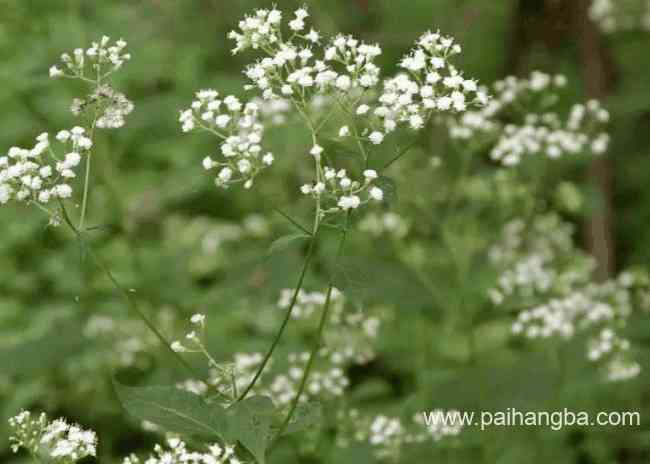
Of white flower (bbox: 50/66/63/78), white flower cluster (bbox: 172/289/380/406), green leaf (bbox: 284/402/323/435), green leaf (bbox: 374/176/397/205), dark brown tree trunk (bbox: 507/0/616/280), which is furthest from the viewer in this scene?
dark brown tree trunk (bbox: 507/0/616/280)

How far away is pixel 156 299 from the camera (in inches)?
236

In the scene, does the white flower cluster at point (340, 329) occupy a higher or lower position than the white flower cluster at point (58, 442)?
higher

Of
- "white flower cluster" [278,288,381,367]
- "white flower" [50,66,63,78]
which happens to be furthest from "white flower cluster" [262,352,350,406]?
"white flower" [50,66,63,78]

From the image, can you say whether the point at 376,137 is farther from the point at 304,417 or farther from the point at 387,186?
the point at 304,417

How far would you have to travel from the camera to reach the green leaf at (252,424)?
292cm

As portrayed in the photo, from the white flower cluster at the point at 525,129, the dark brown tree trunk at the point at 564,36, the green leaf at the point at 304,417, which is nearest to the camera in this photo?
the green leaf at the point at 304,417

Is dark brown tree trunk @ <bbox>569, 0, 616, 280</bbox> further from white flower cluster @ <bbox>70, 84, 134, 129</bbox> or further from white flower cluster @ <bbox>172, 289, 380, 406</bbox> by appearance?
white flower cluster @ <bbox>70, 84, 134, 129</bbox>

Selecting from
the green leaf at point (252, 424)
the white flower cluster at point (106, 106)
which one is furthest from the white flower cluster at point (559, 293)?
the white flower cluster at point (106, 106)

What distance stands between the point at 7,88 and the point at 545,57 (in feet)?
13.7

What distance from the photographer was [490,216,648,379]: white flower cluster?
4.62 metres

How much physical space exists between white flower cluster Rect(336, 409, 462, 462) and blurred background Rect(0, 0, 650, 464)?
0.28 ft

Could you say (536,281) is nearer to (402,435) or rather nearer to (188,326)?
(402,435)

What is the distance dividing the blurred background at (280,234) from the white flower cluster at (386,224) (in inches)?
2.5

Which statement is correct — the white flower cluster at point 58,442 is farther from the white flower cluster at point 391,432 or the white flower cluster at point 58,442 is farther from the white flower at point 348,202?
the white flower cluster at point 391,432
